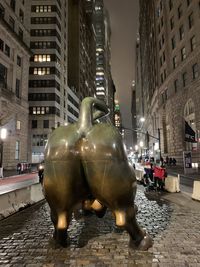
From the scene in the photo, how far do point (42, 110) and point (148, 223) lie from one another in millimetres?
58255

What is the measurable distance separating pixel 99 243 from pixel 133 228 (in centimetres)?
103

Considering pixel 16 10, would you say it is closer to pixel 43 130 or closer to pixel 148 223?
pixel 43 130

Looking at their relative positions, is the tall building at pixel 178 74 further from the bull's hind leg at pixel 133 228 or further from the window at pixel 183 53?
the bull's hind leg at pixel 133 228

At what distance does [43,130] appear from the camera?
62.9 metres

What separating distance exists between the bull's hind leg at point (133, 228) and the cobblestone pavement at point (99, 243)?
0.49 ft

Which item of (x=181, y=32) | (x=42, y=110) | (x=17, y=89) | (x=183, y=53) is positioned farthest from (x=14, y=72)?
(x=181, y=32)

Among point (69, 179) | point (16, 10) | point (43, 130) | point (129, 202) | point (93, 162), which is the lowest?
point (129, 202)

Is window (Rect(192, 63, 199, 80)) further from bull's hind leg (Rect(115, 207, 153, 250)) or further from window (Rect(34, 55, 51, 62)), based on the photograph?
window (Rect(34, 55, 51, 62))

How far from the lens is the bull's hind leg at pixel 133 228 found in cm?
457

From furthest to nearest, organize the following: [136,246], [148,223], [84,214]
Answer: [84,214] → [148,223] → [136,246]

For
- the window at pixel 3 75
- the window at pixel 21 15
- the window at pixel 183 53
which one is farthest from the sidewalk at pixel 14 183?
the window at pixel 21 15

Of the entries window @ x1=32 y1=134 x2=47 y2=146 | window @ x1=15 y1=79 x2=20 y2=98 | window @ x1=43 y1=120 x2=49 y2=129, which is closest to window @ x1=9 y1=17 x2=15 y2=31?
window @ x1=15 y1=79 x2=20 y2=98

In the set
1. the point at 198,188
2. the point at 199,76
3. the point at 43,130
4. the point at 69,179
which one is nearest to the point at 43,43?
the point at 43,130

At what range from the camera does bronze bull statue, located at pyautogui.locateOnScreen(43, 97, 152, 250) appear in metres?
4.51
